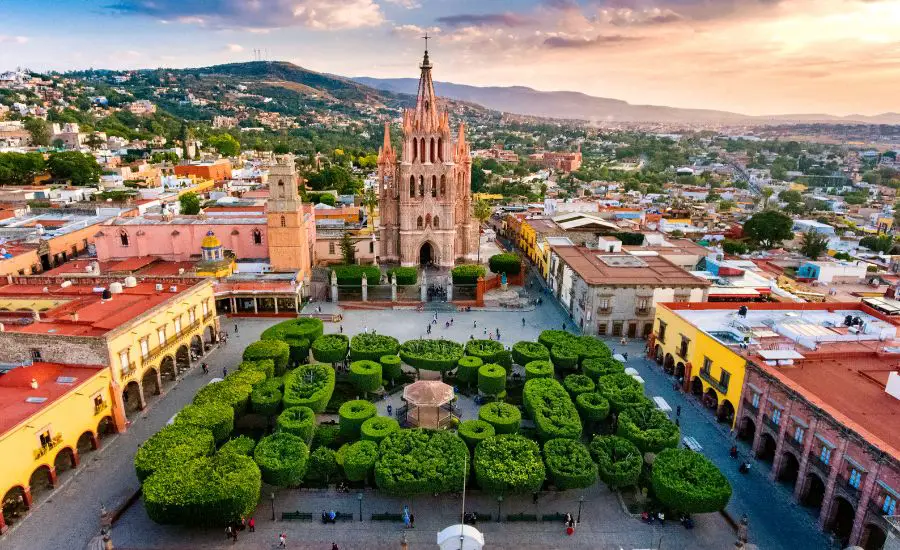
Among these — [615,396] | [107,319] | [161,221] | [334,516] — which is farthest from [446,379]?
[161,221]

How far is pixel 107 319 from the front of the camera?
32.4 meters

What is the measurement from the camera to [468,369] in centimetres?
3459

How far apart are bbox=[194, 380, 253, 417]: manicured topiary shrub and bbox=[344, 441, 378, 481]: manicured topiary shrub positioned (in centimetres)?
778

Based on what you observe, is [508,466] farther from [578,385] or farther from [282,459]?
[282,459]

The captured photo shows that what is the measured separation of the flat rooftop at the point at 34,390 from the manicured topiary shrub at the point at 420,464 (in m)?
16.1

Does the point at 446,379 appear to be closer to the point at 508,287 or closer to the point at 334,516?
the point at 334,516

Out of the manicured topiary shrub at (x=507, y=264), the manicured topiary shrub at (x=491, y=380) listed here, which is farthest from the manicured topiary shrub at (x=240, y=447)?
the manicured topiary shrub at (x=507, y=264)

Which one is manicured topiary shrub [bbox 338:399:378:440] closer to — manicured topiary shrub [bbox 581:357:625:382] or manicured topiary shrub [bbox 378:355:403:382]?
manicured topiary shrub [bbox 378:355:403:382]

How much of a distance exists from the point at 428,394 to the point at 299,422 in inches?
290

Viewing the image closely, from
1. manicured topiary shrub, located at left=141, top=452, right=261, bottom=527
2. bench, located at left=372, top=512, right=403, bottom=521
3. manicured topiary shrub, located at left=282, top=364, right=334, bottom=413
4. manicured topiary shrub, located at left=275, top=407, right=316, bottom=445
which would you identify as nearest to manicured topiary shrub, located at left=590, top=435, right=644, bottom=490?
bench, located at left=372, top=512, right=403, bottom=521

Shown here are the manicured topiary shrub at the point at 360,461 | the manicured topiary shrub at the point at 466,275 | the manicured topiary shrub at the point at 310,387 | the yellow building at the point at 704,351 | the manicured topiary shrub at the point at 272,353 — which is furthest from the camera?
the manicured topiary shrub at the point at 466,275

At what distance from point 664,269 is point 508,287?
16252mm

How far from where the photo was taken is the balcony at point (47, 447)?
24.0 meters

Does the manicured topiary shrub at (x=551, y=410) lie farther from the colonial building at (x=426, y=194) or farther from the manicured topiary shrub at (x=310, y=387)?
the colonial building at (x=426, y=194)
